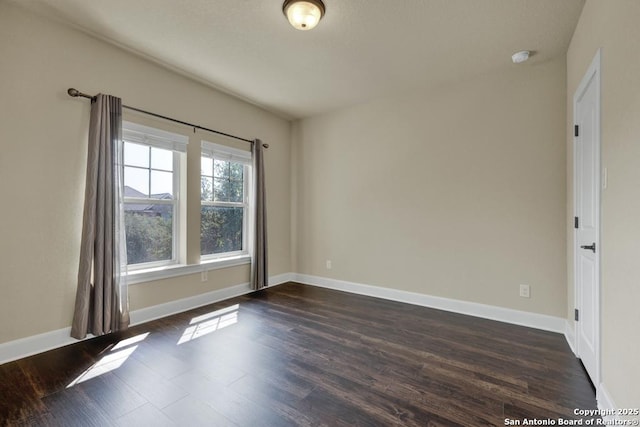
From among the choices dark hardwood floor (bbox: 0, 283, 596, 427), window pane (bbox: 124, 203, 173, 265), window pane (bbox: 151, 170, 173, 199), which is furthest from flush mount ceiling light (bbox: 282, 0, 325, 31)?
dark hardwood floor (bbox: 0, 283, 596, 427)

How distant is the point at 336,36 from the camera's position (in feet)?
8.38

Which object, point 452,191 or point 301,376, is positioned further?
point 452,191

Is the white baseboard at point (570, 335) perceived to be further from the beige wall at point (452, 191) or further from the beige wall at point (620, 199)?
the beige wall at point (620, 199)

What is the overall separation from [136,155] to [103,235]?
95 centimetres

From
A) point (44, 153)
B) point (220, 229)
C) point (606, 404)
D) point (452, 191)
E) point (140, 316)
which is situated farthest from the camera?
point (220, 229)

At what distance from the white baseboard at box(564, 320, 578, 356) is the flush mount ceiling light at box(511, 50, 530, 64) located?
249 centimetres

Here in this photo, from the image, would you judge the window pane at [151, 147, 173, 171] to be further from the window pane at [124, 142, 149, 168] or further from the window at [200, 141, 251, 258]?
the window at [200, 141, 251, 258]

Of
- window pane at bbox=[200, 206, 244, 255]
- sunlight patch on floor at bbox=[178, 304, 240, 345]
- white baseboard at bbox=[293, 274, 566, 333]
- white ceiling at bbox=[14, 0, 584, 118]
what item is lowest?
sunlight patch on floor at bbox=[178, 304, 240, 345]

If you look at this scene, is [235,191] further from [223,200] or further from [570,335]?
[570,335]

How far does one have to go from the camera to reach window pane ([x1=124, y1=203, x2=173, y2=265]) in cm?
302

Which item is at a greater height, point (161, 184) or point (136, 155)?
point (136, 155)

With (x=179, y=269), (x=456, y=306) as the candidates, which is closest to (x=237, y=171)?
(x=179, y=269)

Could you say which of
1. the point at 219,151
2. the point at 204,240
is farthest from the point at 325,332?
the point at 219,151

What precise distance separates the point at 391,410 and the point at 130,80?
3.60 meters
